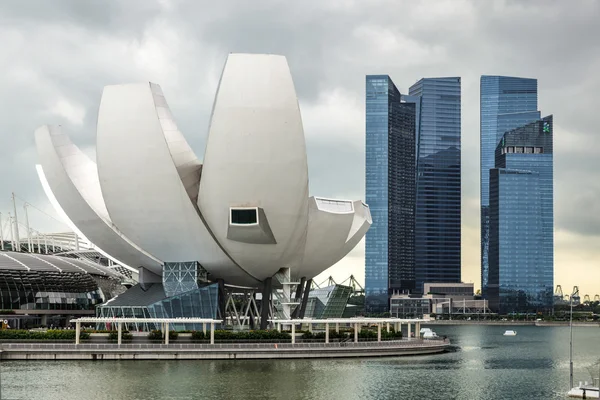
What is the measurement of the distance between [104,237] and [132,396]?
32.6 meters

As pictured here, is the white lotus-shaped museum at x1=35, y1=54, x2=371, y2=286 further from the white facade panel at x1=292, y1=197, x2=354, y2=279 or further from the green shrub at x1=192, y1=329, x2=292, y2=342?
the green shrub at x1=192, y1=329, x2=292, y2=342

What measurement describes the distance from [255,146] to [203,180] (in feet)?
16.9

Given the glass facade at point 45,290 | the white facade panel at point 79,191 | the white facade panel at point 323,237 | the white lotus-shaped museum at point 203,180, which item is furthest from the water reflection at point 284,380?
the glass facade at point 45,290

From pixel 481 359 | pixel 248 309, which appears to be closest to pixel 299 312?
pixel 248 309

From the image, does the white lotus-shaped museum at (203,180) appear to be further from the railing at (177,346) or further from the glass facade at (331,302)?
the glass facade at (331,302)

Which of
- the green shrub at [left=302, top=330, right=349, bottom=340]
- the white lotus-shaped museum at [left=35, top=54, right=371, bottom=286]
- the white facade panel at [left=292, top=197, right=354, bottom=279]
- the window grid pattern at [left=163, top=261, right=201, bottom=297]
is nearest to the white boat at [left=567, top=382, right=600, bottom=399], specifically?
the green shrub at [left=302, top=330, right=349, bottom=340]

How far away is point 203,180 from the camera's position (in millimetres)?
65000

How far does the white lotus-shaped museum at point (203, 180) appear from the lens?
62.1 m

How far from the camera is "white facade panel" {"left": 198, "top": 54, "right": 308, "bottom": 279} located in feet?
202

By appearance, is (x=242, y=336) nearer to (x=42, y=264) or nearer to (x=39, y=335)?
(x=39, y=335)

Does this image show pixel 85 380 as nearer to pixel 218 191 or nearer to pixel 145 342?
pixel 145 342

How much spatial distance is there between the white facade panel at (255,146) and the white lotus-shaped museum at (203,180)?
0.07 metres

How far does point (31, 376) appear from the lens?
156 ft

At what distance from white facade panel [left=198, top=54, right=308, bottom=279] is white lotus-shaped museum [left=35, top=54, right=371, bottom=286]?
70 mm
